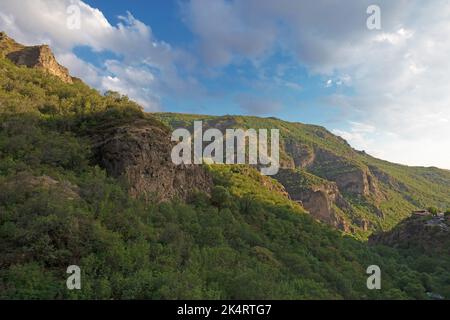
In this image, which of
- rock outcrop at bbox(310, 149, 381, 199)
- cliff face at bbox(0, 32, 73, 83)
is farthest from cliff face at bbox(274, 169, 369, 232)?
cliff face at bbox(0, 32, 73, 83)

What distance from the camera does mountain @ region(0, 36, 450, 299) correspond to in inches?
457

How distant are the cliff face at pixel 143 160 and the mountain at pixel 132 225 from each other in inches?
3.4

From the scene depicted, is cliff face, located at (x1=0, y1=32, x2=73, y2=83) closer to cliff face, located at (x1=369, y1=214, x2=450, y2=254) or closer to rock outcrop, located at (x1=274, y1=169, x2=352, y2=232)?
cliff face, located at (x1=369, y1=214, x2=450, y2=254)

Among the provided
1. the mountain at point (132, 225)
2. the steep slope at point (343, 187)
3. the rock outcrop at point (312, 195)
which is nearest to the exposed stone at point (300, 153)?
the steep slope at point (343, 187)

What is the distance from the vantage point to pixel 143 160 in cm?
2342

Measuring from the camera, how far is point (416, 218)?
53.0 meters

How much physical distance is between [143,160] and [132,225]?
26.7ft

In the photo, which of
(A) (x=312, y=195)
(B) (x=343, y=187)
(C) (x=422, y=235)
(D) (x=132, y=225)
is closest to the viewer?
(D) (x=132, y=225)

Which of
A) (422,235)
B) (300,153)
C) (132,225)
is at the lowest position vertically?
(422,235)

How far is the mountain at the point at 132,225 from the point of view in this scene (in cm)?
1161

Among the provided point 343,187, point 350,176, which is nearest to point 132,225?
point 343,187

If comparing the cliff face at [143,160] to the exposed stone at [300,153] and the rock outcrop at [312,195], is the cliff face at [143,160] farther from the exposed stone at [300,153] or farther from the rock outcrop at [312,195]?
the exposed stone at [300,153]

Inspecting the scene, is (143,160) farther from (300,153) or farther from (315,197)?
(300,153)
